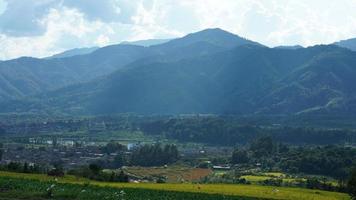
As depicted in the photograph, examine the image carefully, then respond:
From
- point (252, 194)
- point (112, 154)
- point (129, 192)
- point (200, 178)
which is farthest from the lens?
point (112, 154)

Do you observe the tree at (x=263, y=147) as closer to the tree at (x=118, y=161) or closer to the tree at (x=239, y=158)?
the tree at (x=239, y=158)

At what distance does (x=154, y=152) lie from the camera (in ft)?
509

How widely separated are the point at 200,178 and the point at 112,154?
6137 cm

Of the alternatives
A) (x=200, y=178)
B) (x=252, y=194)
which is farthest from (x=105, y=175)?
(x=200, y=178)

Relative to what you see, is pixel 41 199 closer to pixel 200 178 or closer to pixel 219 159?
pixel 200 178

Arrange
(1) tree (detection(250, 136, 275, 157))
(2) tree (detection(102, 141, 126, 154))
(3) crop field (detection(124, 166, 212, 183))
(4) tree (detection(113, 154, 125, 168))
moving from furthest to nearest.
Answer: (2) tree (detection(102, 141, 126, 154))
(1) tree (detection(250, 136, 275, 157))
(4) tree (detection(113, 154, 125, 168))
(3) crop field (detection(124, 166, 212, 183))

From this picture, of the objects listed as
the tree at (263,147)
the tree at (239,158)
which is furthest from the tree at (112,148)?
the tree at (239,158)

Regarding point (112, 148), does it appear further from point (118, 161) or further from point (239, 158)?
point (239, 158)

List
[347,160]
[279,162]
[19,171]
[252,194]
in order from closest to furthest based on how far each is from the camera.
Answer: [252,194] → [19,171] → [347,160] → [279,162]

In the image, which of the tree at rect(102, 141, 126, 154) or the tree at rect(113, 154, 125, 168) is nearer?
the tree at rect(113, 154, 125, 168)

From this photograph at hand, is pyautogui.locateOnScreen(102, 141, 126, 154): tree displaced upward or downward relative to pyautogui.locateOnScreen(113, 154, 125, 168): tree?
upward

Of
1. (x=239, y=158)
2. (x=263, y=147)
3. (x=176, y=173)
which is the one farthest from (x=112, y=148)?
(x=176, y=173)

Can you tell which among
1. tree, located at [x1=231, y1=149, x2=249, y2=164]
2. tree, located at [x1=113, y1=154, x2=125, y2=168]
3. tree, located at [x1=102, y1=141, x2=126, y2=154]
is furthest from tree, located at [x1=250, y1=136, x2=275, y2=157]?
tree, located at [x1=102, y1=141, x2=126, y2=154]

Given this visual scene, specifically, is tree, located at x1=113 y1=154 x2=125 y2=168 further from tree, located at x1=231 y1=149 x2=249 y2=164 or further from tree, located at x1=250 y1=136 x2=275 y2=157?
tree, located at x1=250 y1=136 x2=275 y2=157
